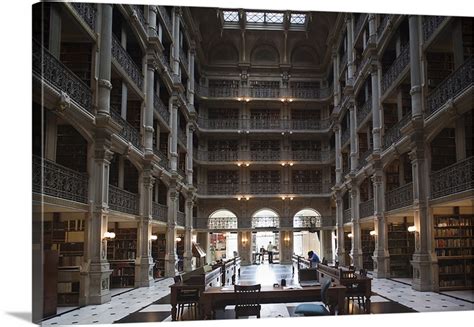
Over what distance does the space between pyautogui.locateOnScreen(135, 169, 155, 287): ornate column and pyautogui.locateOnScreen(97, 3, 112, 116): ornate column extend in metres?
4.28

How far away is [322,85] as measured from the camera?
75.9 ft

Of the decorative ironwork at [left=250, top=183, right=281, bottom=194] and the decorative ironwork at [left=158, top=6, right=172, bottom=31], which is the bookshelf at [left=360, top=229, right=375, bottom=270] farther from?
the decorative ironwork at [left=158, top=6, right=172, bottom=31]

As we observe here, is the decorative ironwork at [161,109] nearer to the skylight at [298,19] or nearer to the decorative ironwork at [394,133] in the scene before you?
the skylight at [298,19]

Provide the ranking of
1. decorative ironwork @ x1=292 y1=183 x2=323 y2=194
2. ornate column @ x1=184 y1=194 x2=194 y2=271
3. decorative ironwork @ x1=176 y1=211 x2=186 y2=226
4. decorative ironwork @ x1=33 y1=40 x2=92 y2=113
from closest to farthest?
decorative ironwork @ x1=33 y1=40 x2=92 y2=113
decorative ironwork @ x1=176 y1=211 x2=186 y2=226
ornate column @ x1=184 y1=194 x2=194 y2=271
decorative ironwork @ x1=292 y1=183 x2=323 y2=194

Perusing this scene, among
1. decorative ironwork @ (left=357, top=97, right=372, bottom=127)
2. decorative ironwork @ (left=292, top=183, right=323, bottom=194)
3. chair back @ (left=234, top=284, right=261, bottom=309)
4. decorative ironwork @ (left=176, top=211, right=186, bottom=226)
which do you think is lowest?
chair back @ (left=234, top=284, right=261, bottom=309)

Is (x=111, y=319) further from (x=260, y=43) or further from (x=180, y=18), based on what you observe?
(x=260, y=43)

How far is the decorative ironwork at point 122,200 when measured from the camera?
11.2 metres

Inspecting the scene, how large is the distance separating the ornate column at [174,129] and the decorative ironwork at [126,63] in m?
3.79

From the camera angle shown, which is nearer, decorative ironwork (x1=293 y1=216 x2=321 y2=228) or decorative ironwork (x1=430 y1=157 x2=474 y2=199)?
decorative ironwork (x1=430 y1=157 x2=474 y2=199)

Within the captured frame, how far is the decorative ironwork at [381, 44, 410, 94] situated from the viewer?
Result: 1212 cm

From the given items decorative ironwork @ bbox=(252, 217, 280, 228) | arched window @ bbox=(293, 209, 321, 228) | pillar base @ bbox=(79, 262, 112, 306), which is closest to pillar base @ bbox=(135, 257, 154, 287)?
pillar base @ bbox=(79, 262, 112, 306)

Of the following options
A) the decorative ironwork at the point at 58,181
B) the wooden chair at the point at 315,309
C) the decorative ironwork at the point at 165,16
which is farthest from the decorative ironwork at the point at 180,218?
the wooden chair at the point at 315,309

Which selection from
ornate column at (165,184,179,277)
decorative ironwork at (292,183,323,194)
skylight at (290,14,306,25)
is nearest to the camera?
ornate column at (165,184,179,277)

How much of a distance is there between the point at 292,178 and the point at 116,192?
13.4 metres
